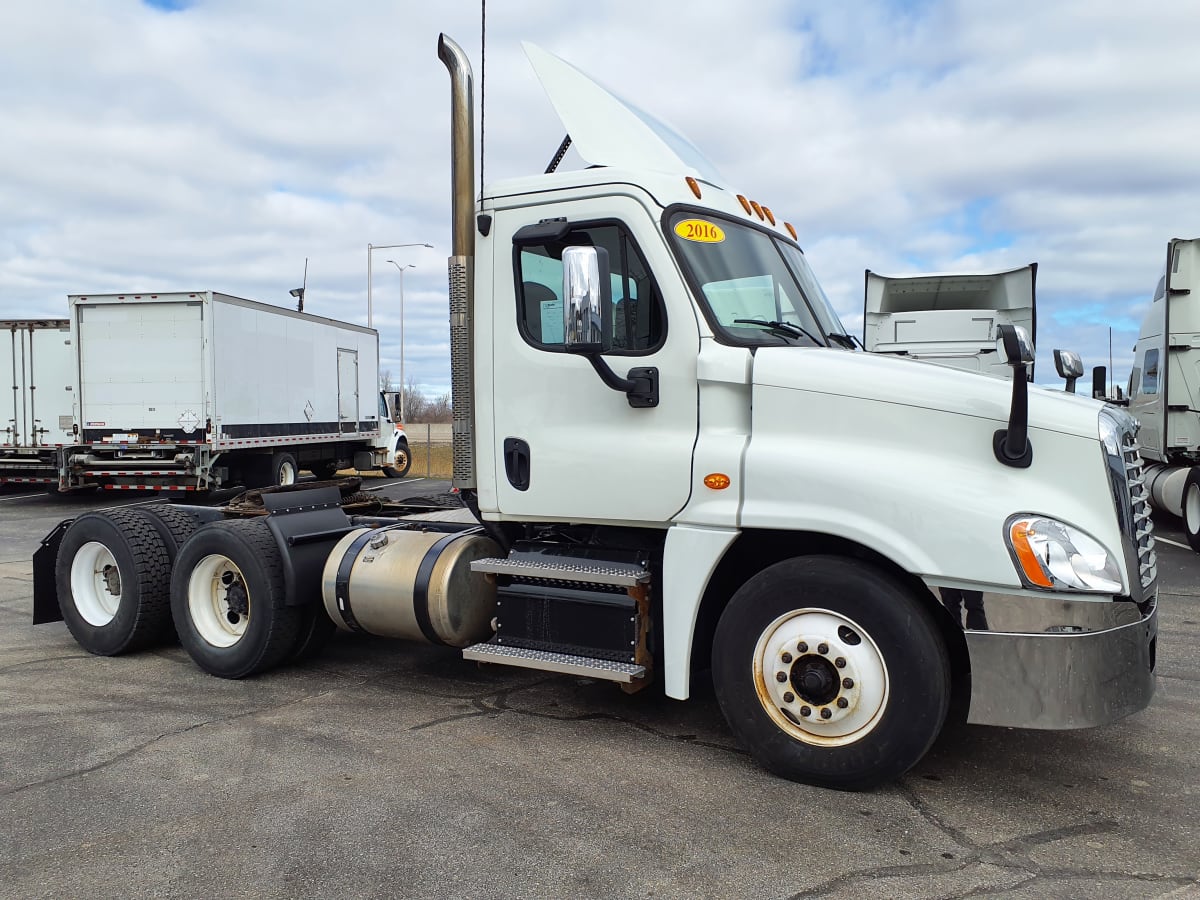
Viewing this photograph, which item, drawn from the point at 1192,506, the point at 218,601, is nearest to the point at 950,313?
the point at 1192,506

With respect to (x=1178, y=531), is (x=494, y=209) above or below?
above

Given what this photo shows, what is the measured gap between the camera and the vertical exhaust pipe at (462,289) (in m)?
5.18

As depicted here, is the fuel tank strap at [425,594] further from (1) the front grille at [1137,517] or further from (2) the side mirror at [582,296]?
(1) the front grille at [1137,517]

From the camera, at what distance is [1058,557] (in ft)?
12.3

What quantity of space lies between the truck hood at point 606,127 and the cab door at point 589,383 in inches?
16.5

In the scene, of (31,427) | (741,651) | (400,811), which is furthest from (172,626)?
(31,427)

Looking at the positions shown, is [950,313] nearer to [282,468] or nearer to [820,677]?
[820,677]

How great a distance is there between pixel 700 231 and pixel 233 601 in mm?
3696

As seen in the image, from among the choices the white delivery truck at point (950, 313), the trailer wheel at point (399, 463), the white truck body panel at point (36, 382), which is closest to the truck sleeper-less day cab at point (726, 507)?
the white delivery truck at point (950, 313)

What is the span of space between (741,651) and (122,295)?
14688 millimetres

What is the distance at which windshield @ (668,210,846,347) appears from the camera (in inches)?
180

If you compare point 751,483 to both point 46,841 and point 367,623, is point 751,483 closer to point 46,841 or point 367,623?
point 367,623

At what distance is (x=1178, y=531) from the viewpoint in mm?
13562

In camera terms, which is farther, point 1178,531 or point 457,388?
point 1178,531
